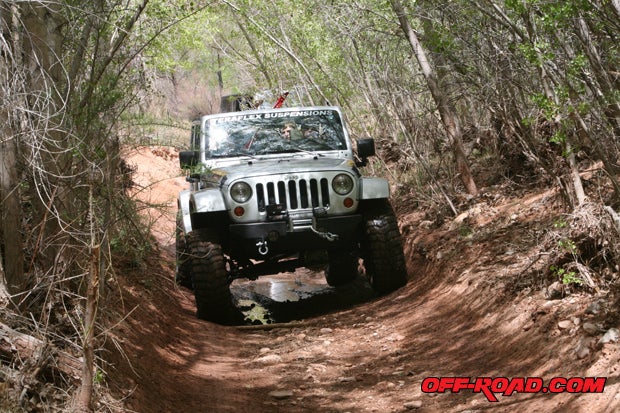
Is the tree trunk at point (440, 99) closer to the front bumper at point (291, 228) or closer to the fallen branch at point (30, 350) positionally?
the front bumper at point (291, 228)

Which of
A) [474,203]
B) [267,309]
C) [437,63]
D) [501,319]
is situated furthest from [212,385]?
[437,63]

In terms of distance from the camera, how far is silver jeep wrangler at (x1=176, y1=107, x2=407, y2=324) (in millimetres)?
6750

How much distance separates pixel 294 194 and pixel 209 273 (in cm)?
100

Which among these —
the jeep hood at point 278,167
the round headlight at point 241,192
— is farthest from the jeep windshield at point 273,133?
the round headlight at point 241,192

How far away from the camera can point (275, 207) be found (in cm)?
675

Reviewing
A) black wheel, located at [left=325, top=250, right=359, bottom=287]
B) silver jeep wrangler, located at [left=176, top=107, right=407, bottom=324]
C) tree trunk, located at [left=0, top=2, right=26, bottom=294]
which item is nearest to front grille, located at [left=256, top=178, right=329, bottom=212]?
silver jeep wrangler, located at [left=176, top=107, right=407, bottom=324]

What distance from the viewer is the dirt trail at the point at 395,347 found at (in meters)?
4.36

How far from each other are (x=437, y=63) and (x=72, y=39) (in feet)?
18.2

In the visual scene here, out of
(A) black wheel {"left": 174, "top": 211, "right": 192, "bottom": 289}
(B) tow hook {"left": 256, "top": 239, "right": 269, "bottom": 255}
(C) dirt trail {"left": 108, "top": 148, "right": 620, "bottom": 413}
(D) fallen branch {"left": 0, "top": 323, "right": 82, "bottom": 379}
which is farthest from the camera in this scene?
(A) black wheel {"left": 174, "top": 211, "right": 192, "bottom": 289}

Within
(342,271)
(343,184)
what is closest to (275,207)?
(343,184)

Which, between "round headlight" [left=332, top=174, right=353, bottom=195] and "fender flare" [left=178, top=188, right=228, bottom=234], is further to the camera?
"round headlight" [left=332, top=174, right=353, bottom=195]

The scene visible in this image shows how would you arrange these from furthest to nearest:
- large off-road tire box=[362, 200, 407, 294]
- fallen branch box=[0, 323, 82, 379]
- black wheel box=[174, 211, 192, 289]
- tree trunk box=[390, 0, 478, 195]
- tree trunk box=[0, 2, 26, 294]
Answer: tree trunk box=[390, 0, 478, 195]
black wheel box=[174, 211, 192, 289]
large off-road tire box=[362, 200, 407, 294]
tree trunk box=[0, 2, 26, 294]
fallen branch box=[0, 323, 82, 379]

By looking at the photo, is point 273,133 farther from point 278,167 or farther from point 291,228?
point 291,228

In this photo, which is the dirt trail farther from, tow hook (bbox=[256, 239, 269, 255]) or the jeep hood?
the jeep hood
